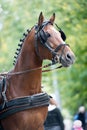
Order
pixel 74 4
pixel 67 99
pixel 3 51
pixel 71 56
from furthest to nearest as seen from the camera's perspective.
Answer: pixel 67 99 → pixel 3 51 → pixel 74 4 → pixel 71 56

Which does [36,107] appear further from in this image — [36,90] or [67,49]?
[67,49]

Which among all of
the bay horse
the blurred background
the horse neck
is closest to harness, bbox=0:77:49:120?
the bay horse

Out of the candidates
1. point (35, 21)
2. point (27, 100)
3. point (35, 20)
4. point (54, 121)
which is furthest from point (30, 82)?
point (35, 20)

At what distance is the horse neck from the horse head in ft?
0.45

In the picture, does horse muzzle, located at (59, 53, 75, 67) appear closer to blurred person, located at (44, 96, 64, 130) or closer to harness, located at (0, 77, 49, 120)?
harness, located at (0, 77, 49, 120)

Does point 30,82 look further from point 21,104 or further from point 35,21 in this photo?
point 35,21

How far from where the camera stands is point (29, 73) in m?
11.0

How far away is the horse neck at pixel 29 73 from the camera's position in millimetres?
10977

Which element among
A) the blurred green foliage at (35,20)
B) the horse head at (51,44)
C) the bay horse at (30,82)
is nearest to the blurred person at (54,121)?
the bay horse at (30,82)

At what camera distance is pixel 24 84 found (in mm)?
11000

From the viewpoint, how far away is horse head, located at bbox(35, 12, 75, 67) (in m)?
10.6

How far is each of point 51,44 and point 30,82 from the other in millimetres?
720

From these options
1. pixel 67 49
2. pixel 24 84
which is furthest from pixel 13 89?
pixel 67 49

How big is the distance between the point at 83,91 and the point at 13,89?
77.7ft
